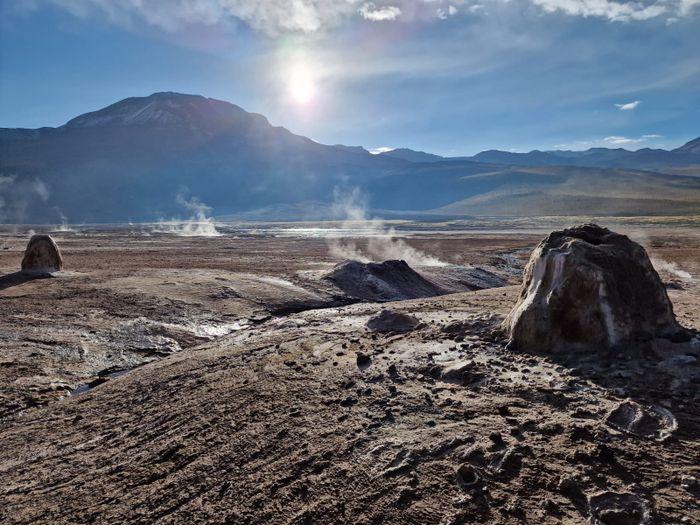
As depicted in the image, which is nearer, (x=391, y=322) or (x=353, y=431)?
(x=353, y=431)

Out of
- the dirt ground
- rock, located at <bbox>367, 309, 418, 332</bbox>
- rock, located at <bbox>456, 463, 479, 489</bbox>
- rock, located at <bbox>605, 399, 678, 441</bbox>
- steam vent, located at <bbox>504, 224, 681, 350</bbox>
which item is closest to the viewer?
the dirt ground

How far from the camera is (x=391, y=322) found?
33.6ft

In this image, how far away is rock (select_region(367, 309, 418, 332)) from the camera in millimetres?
9969

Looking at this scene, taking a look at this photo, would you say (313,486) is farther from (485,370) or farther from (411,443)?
(485,370)

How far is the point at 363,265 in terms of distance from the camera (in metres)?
19.6

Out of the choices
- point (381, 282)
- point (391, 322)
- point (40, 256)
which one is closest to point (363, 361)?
point (391, 322)

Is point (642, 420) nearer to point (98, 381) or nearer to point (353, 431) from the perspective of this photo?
point (353, 431)

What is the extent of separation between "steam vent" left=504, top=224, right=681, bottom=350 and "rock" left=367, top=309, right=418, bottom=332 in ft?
8.41

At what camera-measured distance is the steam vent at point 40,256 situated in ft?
55.8

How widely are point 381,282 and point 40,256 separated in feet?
41.4

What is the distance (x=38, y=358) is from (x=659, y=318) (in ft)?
35.6

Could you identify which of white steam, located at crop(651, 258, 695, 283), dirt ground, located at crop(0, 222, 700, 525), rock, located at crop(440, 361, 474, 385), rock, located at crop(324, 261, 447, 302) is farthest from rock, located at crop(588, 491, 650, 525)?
white steam, located at crop(651, 258, 695, 283)

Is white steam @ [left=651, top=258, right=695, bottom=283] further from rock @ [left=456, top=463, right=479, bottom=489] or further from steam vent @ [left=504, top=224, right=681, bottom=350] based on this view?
rock @ [left=456, top=463, right=479, bottom=489]

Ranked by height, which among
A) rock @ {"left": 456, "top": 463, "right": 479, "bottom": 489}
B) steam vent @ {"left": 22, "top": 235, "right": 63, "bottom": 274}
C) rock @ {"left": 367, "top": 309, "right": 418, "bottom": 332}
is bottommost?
rock @ {"left": 367, "top": 309, "right": 418, "bottom": 332}
